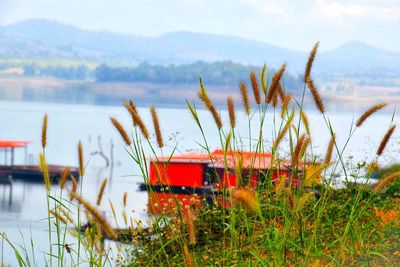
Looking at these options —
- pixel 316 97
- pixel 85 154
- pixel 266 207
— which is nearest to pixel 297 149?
pixel 316 97

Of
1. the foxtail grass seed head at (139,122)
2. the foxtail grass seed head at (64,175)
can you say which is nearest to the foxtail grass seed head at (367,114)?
the foxtail grass seed head at (139,122)

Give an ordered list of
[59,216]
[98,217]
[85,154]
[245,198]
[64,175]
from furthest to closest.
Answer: [85,154]
[59,216]
[64,175]
[98,217]
[245,198]

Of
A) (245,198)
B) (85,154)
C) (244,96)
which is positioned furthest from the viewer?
(85,154)

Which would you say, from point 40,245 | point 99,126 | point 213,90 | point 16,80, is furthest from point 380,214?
point 16,80

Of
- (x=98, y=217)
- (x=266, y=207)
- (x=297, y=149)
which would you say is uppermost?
(x=297, y=149)

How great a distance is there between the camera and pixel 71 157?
201ft

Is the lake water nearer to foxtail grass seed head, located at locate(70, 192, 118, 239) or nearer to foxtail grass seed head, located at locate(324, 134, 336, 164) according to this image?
foxtail grass seed head, located at locate(324, 134, 336, 164)

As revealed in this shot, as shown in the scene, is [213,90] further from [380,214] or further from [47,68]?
[380,214]

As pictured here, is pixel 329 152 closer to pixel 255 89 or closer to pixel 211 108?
pixel 255 89

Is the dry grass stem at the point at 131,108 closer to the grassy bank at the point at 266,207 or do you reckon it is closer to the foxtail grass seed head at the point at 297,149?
the grassy bank at the point at 266,207

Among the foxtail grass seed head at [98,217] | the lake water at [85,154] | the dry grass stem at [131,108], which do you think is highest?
the dry grass stem at [131,108]

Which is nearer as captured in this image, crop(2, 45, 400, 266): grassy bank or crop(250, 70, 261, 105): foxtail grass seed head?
crop(2, 45, 400, 266): grassy bank

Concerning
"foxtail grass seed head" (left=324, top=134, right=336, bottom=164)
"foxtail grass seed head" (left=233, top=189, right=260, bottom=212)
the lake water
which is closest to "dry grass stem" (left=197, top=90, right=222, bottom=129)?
the lake water

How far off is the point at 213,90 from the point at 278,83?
354 feet
